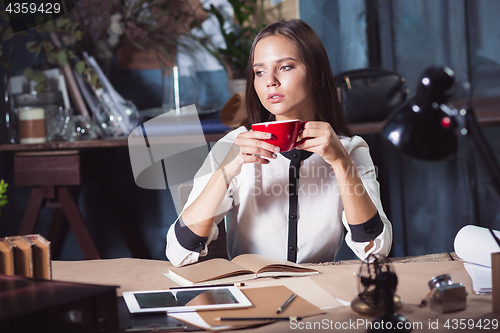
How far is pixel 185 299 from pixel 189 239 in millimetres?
401

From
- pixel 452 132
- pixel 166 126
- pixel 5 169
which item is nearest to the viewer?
pixel 452 132

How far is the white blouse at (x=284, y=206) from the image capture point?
1.46m

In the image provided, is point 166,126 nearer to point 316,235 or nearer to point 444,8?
point 316,235

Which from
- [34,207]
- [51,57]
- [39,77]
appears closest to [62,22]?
[51,57]

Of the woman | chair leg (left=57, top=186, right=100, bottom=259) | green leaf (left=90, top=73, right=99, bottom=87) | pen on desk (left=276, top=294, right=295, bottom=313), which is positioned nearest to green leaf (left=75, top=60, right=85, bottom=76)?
green leaf (left=90, top=73, right=99, bottom=87)

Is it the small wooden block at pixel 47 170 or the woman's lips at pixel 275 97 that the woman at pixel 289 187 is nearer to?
the woman's lips at pixel 275 97

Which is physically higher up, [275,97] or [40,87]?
[40,87]

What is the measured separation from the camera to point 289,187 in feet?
4.94

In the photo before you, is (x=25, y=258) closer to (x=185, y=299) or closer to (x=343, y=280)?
(x=185, y=299)

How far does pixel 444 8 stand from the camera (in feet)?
7.69

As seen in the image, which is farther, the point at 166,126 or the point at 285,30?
the point at 166,126

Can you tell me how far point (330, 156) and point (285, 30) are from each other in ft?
1.43

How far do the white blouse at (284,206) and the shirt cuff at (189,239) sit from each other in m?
0.11

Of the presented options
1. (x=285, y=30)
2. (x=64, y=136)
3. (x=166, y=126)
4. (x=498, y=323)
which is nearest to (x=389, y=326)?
(x=498, y=323)
